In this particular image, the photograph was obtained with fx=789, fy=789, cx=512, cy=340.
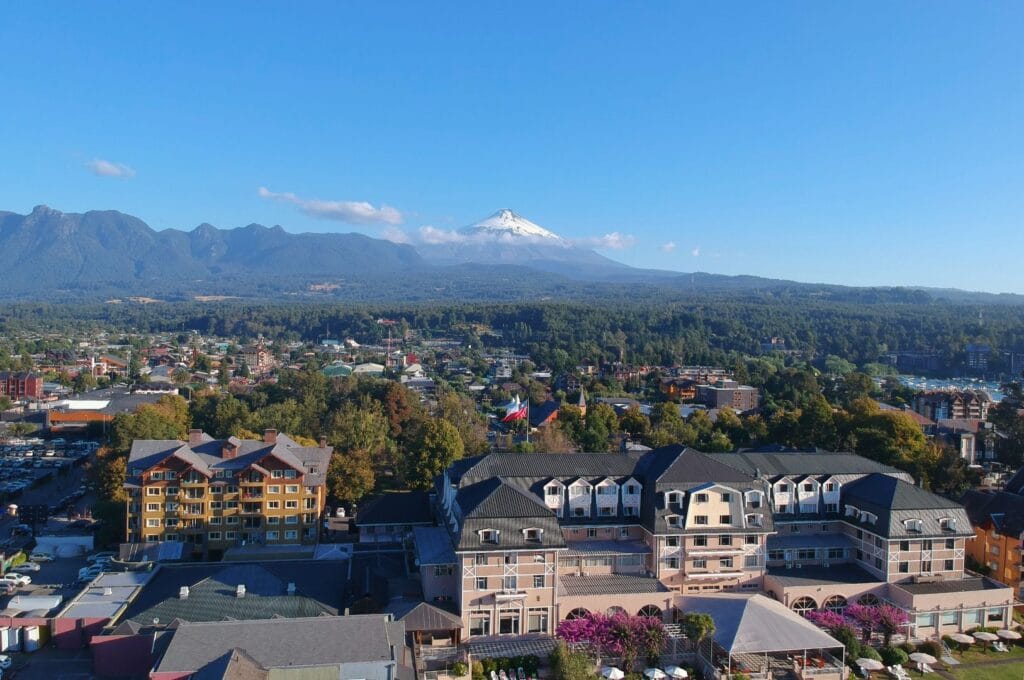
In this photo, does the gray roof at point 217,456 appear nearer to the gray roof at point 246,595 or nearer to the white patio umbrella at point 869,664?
the gray roof at point 246,595

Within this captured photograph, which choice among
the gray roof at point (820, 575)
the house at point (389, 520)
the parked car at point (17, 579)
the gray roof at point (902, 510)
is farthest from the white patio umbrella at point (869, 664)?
the parked car at point (17, 579)

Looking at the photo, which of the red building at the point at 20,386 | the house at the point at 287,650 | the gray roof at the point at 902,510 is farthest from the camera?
the red building at the point at 20,386

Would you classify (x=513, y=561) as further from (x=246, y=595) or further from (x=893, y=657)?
(x=893, y=657)

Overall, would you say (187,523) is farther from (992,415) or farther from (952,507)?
(992,415)

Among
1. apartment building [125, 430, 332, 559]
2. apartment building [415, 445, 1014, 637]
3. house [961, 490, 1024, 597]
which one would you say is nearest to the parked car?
apartment building [125, 430, 332, 559]

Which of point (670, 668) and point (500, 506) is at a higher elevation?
point (500, 506)

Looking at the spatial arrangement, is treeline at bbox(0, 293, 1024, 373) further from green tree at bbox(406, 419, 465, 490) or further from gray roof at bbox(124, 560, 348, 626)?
gray roof at bbox(124, 560, 348, 626)

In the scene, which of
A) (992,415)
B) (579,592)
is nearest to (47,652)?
(579,592)

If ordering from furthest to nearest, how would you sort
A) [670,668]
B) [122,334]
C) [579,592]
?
[122,334] < [579,592] < [670,668]
